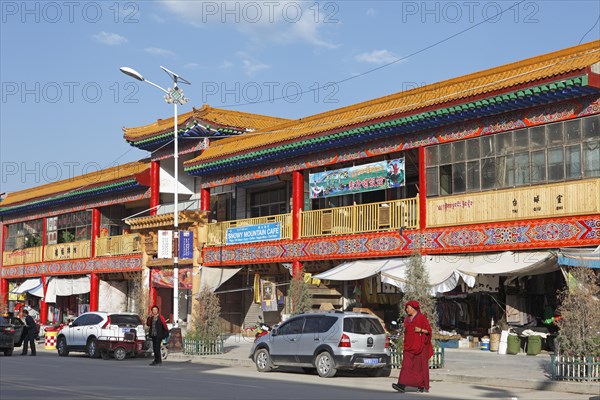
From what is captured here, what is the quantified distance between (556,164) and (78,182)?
33.2 metres

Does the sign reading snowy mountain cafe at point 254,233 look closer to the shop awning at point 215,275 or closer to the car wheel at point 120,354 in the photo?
the shop awning at point 215,275

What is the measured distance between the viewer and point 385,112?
2856cm

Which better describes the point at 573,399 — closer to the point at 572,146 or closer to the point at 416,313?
the point at 416,313

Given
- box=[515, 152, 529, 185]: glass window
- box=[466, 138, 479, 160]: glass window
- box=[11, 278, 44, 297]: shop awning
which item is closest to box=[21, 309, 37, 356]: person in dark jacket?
box=[466, 138, 479, 160]: glass window

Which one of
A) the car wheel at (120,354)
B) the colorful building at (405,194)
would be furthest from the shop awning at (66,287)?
the car wheel at (120,354)

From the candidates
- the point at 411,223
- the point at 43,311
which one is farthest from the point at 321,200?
the point at 43,311

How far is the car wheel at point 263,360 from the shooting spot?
22.3m

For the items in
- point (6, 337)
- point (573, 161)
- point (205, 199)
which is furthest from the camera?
point (205, 199)

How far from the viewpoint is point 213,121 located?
38.5m

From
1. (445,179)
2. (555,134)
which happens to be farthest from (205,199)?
(555,134)

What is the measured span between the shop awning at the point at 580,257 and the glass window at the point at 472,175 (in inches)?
162

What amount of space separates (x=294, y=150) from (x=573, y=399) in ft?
60.5

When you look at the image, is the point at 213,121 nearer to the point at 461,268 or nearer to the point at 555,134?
the point at 461,268

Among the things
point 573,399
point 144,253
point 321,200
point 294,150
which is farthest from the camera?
point 144,253
